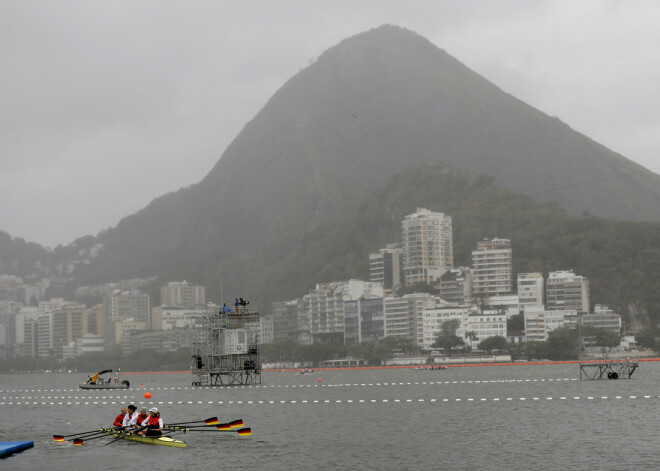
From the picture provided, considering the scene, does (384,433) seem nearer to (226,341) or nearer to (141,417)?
(141,417)

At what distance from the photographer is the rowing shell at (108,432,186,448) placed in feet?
204

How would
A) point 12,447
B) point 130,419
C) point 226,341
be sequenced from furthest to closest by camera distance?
point 226,341, point 130,419, point 12,447

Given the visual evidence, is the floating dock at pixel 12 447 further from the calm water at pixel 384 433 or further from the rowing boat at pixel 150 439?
the rowing boat at pixel 150 439

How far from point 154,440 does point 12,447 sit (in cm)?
853

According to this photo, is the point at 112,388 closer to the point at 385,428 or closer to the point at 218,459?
the point at 385,428

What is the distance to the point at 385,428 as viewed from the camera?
76.3 meters

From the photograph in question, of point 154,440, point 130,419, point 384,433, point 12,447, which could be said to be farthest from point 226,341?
point 154,440

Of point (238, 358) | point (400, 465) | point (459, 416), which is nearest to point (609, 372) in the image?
point (238, 358)

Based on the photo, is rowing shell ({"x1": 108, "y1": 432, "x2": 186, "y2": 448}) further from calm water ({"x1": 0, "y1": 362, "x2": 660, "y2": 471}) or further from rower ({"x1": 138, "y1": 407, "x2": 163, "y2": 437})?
calm water ({"x1": 0, "y1": 362, "x2": 660, "y2": 471})

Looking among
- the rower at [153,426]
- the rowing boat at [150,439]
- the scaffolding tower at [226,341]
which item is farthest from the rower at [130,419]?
the scaffolding tower at [226,341]

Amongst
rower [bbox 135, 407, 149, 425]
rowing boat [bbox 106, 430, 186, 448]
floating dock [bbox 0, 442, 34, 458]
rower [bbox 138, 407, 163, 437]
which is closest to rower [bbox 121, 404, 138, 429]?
rower [bbox 135, 407, 149, 425]

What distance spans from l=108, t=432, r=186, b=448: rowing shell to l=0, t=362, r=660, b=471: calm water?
457 millimetres

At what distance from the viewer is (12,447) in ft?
208

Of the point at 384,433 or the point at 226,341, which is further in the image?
the point at 226,341
